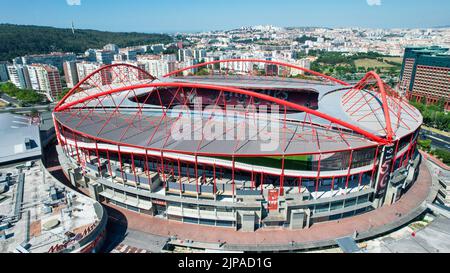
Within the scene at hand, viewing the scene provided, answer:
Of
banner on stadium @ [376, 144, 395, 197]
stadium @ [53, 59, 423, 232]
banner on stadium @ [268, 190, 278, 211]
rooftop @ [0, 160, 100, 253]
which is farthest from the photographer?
banner on stadium @ [376, 144, 395, 197]

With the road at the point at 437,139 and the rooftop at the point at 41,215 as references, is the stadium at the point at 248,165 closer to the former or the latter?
the rooftop at the point at 41,215

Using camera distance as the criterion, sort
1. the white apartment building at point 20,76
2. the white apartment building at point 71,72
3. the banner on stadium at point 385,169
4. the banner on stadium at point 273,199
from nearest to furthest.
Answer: the banner on stadium at point 273,199, the banner on stadium at point 385,169, the white apartment building at point 20,76, the white apartment building at point 71,72

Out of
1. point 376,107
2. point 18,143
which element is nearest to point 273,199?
point 376,107

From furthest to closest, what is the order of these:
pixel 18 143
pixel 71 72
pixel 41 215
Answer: pixel 71 72 → pixel 18 143 → pixel 41 215

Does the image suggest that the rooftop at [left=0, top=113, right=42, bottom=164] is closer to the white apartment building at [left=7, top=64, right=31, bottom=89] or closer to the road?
the white apartment building at [left=7, top=64, right=31, bottom=89]

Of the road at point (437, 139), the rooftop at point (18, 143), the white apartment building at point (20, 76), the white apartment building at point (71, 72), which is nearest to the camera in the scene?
the rooftop at point (18, 143)

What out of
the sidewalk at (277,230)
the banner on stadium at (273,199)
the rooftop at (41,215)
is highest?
the banner on stadium at (273,199)

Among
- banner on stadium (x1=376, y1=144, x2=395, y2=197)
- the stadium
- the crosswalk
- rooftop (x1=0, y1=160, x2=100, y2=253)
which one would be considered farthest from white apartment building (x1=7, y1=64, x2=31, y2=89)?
banner on stadium (x1=376, y1=144, x2=395, y2=197)

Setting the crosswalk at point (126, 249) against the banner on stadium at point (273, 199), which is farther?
the banner on stadium at point (273, 199)

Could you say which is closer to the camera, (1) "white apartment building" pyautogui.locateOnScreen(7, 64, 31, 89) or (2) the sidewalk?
(2) the sidewalk

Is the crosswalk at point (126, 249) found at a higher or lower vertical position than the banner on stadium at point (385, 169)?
lower

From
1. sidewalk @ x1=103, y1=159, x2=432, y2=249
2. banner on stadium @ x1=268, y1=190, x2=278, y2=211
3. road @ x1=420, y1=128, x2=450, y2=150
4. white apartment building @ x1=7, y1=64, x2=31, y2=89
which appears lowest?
road @ x1=420, y1=128, x2=450, y2=150

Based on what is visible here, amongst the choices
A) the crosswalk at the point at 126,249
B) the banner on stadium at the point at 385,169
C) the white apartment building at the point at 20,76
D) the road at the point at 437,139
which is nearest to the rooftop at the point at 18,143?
the crosswalk at the point at 126,249

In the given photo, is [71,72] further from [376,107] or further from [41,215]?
[376,107]
